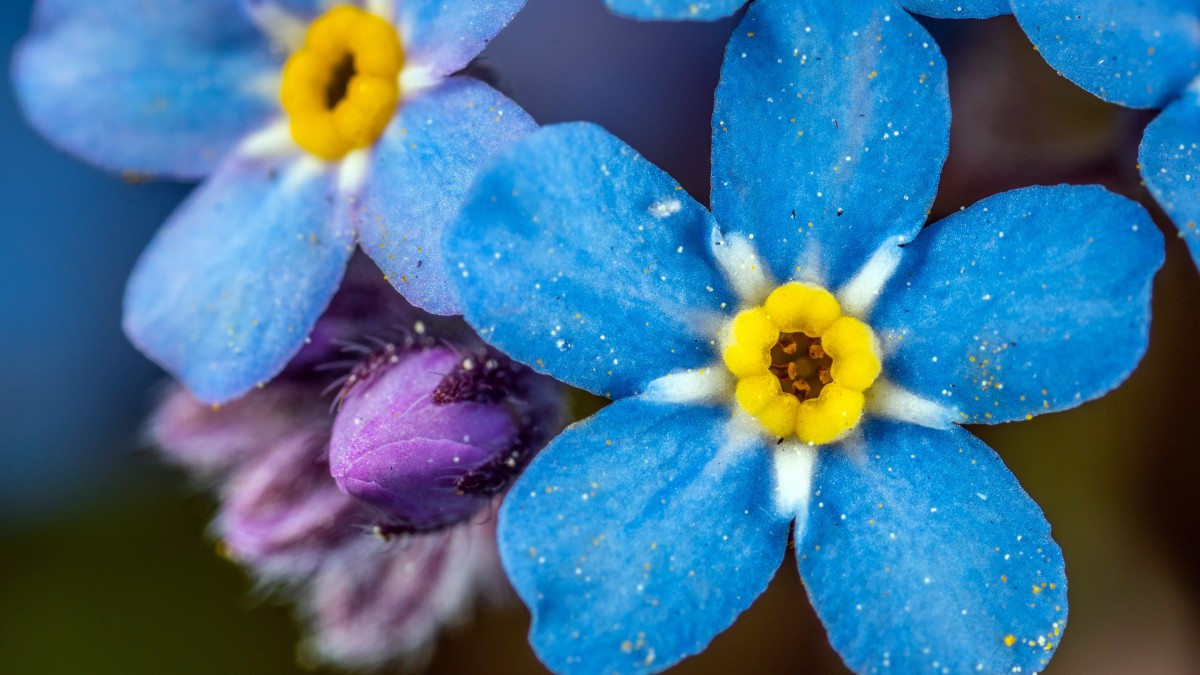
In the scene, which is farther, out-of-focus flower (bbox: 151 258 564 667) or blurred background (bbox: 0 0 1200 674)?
blurred background (bbox: 0 0 1200 674)

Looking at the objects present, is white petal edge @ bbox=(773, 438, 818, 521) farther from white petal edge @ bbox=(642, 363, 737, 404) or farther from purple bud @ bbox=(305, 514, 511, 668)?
purple bud @ bbox=(305, 514, 511, 668)

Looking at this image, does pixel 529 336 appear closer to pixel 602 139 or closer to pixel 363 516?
pixel 602 139

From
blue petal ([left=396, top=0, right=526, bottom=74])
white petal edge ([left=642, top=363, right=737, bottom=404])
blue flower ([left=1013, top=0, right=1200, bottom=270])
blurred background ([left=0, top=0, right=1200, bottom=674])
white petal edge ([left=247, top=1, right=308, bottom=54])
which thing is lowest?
blurred background ([left=0, top=0, right=1200, bottom=674])

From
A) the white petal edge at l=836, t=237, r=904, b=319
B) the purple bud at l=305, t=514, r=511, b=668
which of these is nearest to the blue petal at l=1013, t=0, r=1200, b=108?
the white petal edge at l=836, t=237, r=904, b=319

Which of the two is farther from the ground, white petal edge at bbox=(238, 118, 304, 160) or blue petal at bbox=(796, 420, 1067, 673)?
white petal edge at bbox=(238, 118, 304, 160)

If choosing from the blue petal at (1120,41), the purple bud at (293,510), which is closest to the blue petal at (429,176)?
the purple bud at (293,510)

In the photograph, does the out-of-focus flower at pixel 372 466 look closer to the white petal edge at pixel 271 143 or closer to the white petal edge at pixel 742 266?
the white petal edge at pixel 271 143

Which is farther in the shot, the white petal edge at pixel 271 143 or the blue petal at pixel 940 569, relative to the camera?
the white petal edge at pixel 271 143

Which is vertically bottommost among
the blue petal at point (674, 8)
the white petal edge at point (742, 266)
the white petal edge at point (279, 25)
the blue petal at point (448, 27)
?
the white petal edge at point (742, 266)

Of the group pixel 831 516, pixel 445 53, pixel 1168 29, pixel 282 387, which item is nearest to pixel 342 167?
pixel 445 53
